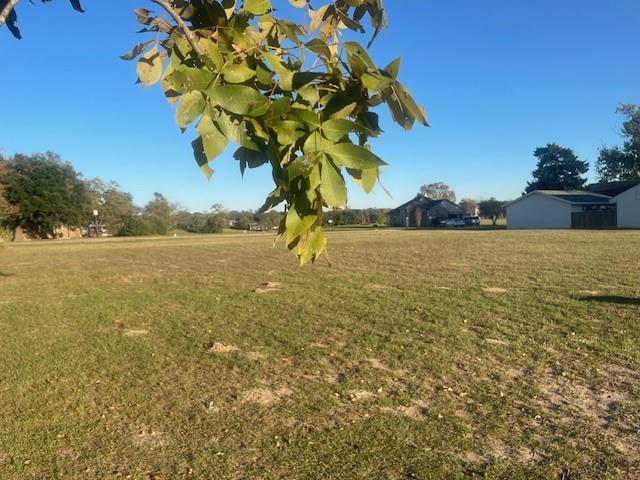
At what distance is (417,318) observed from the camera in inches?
379

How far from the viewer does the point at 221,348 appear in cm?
779

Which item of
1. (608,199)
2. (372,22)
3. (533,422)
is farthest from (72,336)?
(608,199)

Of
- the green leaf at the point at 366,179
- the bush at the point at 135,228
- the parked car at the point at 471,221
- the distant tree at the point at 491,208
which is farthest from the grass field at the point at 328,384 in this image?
the distant tree at the point at 491,208

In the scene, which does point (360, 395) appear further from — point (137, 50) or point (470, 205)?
point (470, 205)

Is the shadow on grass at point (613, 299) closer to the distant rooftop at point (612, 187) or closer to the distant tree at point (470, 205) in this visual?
the distant rooftop at point (612, 187)

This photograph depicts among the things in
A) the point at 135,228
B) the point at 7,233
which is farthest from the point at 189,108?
the point at 135,228

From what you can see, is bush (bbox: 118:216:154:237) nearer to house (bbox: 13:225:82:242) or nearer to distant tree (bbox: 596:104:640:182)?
house (bbox: 13:225:82:242)

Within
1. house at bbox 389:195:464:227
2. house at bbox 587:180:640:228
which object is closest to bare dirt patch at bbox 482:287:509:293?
house at bbox 587:180:640:228

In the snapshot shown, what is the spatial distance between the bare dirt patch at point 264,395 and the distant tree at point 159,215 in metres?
75.3

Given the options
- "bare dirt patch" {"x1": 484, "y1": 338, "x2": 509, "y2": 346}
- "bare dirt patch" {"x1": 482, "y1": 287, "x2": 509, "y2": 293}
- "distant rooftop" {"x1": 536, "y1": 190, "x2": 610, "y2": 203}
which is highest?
"distant rooftop" {"x1": 536, "y1": 190, "x2": 610, "y2": 203}

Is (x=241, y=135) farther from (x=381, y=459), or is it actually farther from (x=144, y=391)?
(x=144, y=391)

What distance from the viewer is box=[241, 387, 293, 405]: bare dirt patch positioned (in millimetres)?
5609

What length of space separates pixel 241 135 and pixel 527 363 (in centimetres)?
640

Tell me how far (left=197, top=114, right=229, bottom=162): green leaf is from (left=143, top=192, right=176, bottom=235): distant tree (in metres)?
79.9
